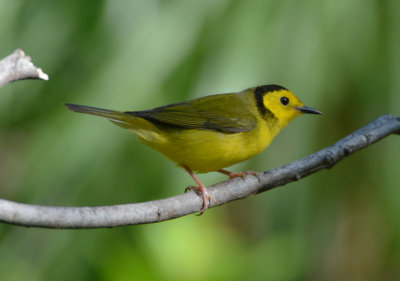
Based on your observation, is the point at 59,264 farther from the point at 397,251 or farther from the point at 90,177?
the point at 397,251

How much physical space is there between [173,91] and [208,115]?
0.74 metres

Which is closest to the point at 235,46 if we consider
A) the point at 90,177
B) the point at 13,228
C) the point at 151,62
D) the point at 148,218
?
the point at 151,62

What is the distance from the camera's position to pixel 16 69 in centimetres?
184

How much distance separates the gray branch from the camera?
1801 mm

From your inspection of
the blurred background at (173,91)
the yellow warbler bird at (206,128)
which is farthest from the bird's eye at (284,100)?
the blurred background at (173,91)

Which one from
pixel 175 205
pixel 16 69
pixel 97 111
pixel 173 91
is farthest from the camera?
pixel 173 91

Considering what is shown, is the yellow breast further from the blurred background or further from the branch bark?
the blurred background

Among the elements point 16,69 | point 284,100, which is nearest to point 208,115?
point 284,100

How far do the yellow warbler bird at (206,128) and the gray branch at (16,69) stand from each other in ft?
3.66

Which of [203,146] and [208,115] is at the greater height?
[208,115]

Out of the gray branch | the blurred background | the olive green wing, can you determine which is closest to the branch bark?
the gray branch

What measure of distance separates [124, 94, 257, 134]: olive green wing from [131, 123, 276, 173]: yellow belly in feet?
0.21

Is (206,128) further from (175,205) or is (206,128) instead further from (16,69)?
(16,69)

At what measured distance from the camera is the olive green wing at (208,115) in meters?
3.41
